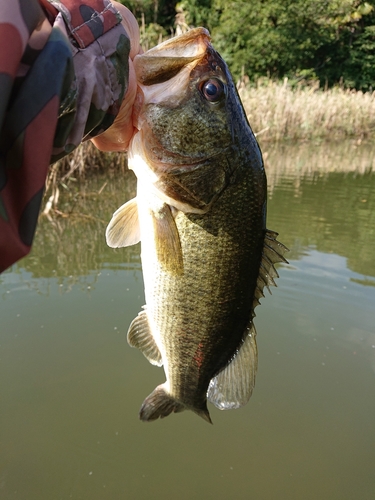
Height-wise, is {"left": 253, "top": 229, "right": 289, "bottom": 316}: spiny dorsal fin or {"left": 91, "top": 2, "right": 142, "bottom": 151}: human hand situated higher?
{"left": 91, "top": 2, "right": 142, "bottom": 151}: human hand

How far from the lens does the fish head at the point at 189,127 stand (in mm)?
1439

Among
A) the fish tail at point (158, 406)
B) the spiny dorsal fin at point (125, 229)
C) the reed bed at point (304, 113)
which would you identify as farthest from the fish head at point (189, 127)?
the reed bed at point (304, 113)

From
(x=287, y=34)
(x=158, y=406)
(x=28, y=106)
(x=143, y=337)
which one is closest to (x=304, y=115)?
(x=287, y=34)

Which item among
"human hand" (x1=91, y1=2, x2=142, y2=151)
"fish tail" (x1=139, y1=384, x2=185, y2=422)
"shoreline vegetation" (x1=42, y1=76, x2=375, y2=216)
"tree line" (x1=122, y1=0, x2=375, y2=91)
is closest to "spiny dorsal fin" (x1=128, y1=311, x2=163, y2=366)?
"fish tail" (x1=139, y1=384, x2=185, y2=422)

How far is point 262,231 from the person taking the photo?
1.60 m

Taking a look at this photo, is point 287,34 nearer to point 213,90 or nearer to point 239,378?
point 213,90

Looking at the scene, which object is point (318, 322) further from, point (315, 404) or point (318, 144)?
point (318, 144)

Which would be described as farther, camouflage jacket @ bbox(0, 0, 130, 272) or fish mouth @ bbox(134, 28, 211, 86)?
fish mouth @ bbox(134, 28, 211, 86)

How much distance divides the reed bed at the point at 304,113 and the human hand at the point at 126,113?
432 inches

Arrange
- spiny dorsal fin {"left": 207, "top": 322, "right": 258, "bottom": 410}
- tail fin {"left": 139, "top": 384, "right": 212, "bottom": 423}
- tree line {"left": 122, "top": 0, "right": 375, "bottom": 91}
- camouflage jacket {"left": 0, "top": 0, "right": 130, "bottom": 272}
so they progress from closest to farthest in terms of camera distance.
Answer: camouflage jacket {"left": 0, "top": 0, "right": 130, "bottom": 272} → spiny dorsal fin {"left": 207, "top": 322, "right": 258, "bottom": 410} → tail fin {"left": 139, "top": 384, "right": 212, "bottom": 423} → tree line {"left": 122, "top": 0, "right": 375, "bottom": 91}

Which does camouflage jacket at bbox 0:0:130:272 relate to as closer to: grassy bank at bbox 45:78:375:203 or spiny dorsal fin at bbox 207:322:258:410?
spiny dorsal fin at bbox 207:322:258:410

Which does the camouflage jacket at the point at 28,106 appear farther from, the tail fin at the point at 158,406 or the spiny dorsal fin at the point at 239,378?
the tail fin at the point at 158,406

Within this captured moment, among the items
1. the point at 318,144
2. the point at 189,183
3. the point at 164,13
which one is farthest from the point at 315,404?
the point at 164,13

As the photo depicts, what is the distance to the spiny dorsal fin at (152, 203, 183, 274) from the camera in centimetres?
154
